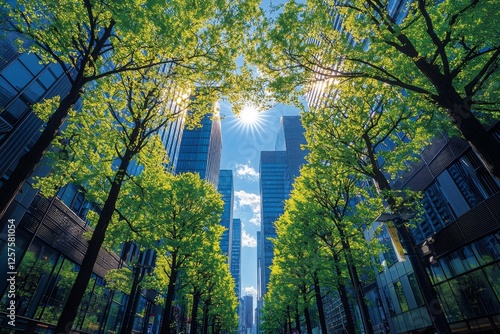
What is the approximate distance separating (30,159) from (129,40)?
4.43 m

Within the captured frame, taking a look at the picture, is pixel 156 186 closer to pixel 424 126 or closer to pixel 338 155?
pixel 338 155

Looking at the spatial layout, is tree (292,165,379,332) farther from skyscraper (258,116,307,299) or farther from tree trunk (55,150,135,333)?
skyscraper (258,116,307,299)

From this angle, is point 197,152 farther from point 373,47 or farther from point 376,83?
point 373,47

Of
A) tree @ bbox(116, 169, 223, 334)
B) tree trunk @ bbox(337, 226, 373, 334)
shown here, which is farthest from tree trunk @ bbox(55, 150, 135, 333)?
tree trunk @ bbox(337, 226, 373, 334)

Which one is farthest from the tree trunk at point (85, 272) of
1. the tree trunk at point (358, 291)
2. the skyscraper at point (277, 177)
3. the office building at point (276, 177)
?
the office building at point (276, 177)

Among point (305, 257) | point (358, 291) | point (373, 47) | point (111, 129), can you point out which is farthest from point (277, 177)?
point (373, 47)

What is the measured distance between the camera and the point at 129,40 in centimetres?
780

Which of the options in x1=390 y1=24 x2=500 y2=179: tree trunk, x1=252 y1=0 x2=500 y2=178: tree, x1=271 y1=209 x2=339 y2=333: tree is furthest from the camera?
x1=271 y1=209 x2=339 y2=333: tree

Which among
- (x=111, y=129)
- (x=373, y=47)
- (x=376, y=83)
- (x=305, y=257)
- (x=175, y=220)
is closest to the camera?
(x=373, y=47)

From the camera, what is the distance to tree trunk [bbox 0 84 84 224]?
5.54 metres

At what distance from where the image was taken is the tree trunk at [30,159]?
554 cm

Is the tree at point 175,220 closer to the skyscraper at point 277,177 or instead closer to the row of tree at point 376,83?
the row of tree at point 376,83

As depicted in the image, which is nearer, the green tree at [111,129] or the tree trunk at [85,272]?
the tree trunk at [85,272]

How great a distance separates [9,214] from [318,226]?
656 inches
